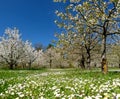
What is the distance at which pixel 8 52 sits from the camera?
215ft

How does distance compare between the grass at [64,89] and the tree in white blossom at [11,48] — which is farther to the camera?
the tree in white blossom at [11,48]

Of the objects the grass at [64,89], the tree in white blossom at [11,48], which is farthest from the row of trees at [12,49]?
the grass at [64,89]

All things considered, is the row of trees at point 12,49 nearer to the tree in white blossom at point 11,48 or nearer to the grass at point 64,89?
the tree in white blossom at point 11,48

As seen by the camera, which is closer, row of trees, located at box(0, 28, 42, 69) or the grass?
the grass

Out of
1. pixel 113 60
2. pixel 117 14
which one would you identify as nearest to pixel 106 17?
pixel 117 14

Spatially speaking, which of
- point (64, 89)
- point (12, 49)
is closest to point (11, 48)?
point (12, 49)

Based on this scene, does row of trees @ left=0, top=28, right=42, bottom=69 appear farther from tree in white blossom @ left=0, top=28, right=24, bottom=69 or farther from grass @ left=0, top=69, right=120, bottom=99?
grass @ left=0, top=69, right=120, bottom=99

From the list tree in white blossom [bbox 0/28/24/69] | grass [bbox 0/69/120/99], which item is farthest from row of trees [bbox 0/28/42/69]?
grass [bbox 0/69/120/99]

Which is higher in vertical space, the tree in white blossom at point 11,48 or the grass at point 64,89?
the tree in white blossom at point 11,48

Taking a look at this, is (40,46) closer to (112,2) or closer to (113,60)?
(113,60)

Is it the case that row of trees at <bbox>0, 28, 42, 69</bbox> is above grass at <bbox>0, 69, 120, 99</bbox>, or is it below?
above

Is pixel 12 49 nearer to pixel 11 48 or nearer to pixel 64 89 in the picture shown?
pixel 11 48

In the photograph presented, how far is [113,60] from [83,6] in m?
77.8

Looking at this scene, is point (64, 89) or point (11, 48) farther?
point (11, 48)
